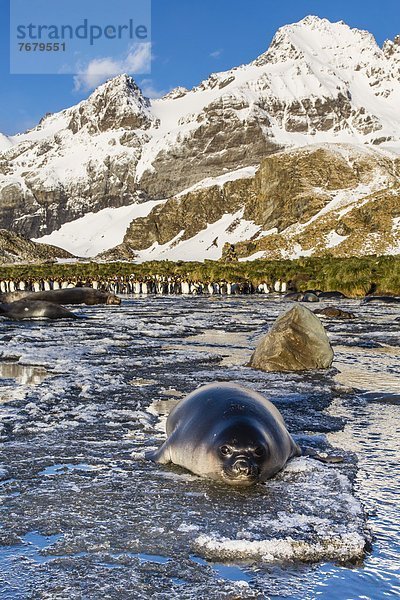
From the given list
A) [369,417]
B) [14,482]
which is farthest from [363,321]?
[14,482]

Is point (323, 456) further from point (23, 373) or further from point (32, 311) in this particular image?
point (32, 311)

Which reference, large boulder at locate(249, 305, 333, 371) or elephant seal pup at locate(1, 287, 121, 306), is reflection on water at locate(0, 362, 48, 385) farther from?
elephant seal pup at locate(1, 287, 121, 306)

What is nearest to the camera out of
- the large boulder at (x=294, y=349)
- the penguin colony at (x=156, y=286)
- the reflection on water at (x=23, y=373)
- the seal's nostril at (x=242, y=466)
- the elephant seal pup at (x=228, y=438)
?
the seal's nostril at (x=242, y=466)

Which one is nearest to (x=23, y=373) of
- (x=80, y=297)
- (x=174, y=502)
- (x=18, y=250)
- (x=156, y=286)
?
(x=174, y=502)

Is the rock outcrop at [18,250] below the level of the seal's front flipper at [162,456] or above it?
above

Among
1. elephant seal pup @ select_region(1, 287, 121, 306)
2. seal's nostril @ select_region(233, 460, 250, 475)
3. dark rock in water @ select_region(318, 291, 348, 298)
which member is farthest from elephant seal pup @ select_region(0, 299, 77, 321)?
dark rock in water @ select_region(318, 291, 348, 298)

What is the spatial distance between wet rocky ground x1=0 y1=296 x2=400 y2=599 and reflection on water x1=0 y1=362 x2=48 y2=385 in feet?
0.83

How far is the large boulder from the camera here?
12.1 metres

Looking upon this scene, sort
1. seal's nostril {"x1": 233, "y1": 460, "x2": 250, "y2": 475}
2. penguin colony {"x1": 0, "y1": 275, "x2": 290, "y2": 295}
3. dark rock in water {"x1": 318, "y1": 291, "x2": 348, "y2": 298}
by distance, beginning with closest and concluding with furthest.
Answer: seal's nostril {"x1": 233, "y1": 460, "x2": 250, "y2": 475}, dark rock in water {"x1": 318, "y1": 291, "x2": 348, "y2": 298}, penguin colony {"x1": 0, "y1": 275, "x2": 290, "y2": 295}

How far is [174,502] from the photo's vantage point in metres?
5.29

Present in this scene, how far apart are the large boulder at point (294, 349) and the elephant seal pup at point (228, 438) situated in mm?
5411

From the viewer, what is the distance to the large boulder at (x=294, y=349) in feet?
39.7

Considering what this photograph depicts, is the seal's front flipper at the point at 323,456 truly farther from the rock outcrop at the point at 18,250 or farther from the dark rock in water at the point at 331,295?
the rock outcrop at the point at 18,250

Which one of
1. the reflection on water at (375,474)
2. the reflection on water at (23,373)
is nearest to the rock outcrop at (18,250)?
the reflection on water at (23,373)
